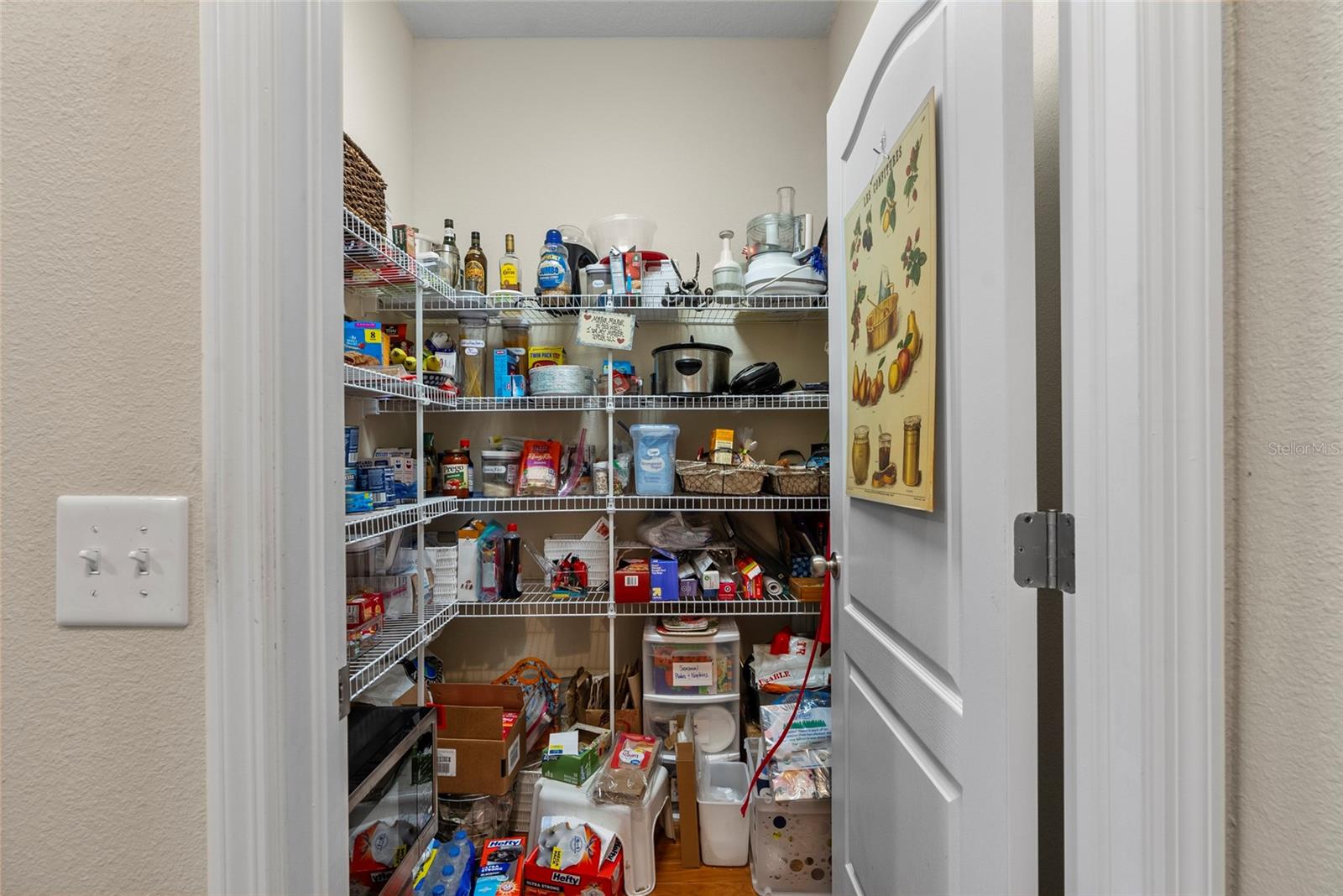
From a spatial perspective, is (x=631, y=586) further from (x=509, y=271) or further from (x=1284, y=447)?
(x=1284, y=447)

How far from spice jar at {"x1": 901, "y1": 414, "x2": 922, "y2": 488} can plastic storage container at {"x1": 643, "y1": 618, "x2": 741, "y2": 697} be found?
126cm

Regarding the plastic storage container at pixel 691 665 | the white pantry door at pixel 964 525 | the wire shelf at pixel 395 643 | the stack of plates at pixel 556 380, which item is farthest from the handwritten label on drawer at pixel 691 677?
the stack of plates at pixel 556 380

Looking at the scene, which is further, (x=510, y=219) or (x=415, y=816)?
(x=510, y=219)

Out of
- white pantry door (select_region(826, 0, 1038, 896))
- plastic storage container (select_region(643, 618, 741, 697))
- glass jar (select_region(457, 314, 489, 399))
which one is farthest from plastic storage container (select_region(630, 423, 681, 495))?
white pantry door (select_region(826, 0, 1038, 896))

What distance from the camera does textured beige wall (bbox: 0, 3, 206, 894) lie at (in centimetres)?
51

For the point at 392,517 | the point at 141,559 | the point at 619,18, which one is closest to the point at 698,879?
the point at 392,517

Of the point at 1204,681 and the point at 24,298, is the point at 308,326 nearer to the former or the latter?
the point at 24,298

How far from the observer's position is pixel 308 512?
556 mm

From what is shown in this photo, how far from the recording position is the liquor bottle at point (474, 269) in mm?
2057

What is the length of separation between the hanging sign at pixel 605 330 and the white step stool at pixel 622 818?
54.8 inches

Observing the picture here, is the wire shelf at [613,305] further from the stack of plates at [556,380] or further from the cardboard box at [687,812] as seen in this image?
the cardboard box at [687,812]

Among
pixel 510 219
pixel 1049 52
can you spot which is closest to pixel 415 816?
pixel 1049 52

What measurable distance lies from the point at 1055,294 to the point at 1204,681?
61 centimetres

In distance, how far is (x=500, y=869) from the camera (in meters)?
1.48
